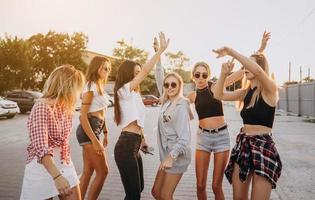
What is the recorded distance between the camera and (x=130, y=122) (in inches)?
159

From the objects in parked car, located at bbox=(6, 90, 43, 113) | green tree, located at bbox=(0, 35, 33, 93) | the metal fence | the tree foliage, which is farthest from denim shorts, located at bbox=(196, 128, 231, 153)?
the tree foliage

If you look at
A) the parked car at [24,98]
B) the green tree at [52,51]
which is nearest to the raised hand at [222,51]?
the parked car at [24,98]

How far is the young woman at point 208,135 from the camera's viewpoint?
4652 millimetres

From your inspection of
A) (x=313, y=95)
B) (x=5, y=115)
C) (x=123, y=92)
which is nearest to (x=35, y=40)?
(x=5, y=115)

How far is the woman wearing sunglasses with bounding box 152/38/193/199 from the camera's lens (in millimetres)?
3873

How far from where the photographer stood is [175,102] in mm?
4129

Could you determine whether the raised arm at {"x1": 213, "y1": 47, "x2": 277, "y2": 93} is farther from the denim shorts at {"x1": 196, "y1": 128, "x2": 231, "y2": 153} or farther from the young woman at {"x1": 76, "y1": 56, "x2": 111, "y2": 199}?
the young woman at {"x1": 76, "y1": 56, "x2": 111, "y2": 199}

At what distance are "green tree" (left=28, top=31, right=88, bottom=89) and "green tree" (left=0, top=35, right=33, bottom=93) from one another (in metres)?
6.80

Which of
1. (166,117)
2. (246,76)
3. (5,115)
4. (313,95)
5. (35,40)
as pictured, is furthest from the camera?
(35,40)

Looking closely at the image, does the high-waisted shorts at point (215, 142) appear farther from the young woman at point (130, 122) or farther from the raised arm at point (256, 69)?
the raised arm at point (256, 69)

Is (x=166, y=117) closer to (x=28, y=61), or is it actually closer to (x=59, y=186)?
(x=59, y=186)

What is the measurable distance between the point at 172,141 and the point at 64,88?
147cm

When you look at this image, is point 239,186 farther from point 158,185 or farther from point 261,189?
point 158,185

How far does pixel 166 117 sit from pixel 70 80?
4.40 ft
